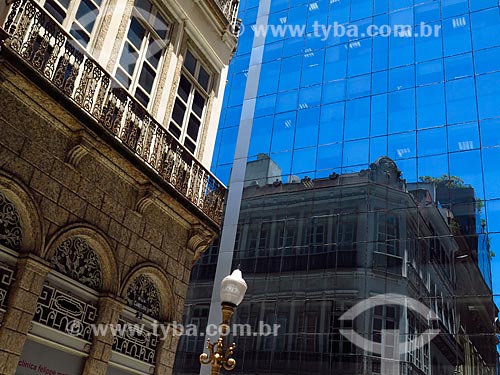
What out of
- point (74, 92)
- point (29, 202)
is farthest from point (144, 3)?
point (29, 202)

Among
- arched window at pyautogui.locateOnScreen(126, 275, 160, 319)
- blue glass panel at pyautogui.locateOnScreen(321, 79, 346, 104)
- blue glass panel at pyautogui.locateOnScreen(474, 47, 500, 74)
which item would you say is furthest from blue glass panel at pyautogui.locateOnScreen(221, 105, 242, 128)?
arched window at pyautogui.locateOnScreen(126, 275, 160, 319)

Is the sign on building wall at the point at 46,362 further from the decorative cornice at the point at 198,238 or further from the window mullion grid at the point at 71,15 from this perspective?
the window mullion grid at the point at 71,15

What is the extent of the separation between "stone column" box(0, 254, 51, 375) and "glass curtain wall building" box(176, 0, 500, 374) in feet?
45.0

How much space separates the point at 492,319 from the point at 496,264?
1871 mm

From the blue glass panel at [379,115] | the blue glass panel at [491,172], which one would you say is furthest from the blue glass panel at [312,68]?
the blue glass panel at [491,172]

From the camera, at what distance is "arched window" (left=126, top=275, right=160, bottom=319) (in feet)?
29.5

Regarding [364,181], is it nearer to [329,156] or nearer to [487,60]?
[329,156]

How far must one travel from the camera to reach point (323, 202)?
21.9m

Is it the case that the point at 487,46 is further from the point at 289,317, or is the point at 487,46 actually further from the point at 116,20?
the point at 116,20

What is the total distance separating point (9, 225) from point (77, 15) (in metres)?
3.77

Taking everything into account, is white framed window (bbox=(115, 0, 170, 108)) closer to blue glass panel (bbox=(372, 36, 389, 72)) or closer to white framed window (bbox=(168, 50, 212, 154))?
white framed window (bbox=(168, 50, 212, 154))

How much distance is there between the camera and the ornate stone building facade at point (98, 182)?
22.7 feet

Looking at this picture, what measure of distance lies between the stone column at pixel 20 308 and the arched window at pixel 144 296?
6.86 feet

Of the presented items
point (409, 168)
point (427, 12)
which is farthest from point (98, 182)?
point (427, 12)
